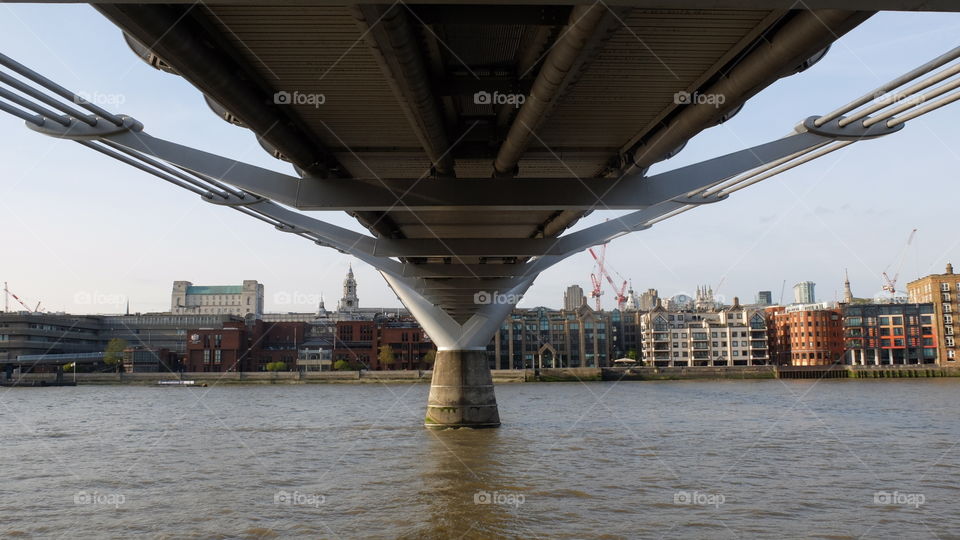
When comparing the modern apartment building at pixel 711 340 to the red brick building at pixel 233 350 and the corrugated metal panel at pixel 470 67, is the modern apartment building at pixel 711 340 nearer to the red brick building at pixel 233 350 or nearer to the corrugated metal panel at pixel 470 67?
the red brick building at pixel 233 350

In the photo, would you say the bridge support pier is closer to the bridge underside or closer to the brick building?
the bridge underside

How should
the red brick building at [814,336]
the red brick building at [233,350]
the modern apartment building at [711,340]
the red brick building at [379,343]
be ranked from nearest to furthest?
the red brick building at [379,343]
the red brick building at [233,350]
the red brick building at [814,336]
the modern apartment building at [711,340]

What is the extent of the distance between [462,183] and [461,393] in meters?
18.8

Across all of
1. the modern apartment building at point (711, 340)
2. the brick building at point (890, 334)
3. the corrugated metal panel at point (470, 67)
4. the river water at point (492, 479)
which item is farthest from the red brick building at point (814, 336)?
the corrugated metal panel at point (470, 67)

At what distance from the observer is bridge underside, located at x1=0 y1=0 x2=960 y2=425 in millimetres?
7371

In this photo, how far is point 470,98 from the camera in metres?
10.5

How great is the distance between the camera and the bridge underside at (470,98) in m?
7.37

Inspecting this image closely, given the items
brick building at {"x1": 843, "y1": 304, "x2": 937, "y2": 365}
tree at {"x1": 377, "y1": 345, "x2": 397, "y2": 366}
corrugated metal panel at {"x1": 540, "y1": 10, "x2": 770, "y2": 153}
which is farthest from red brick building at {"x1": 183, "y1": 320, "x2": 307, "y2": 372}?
corrugated metal panel at {"x1": 540, "y1": 10, "x2": 770, "y2": 153}

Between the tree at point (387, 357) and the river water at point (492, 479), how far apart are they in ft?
214

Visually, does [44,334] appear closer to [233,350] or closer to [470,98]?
[233,350]

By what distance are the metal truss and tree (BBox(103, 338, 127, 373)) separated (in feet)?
325

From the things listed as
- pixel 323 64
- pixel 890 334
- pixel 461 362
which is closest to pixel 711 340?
pixel 890 334

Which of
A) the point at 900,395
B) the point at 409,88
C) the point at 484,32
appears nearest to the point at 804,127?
the point at 484,32

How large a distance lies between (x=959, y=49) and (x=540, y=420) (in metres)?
30.4
